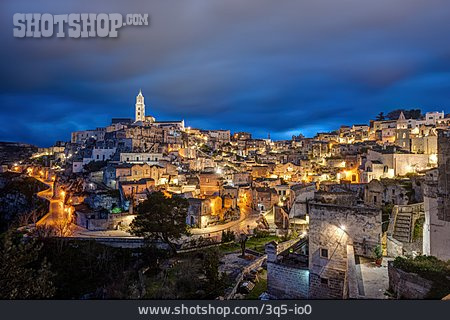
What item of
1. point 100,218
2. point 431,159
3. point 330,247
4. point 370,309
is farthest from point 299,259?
point 431,159

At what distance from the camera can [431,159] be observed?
22484 mm

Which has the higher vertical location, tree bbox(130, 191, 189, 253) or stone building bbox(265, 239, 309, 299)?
tree bbox(130, 191, 189, 253)

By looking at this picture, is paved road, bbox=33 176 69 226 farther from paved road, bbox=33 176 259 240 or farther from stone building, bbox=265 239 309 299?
stone building, bbox=265 239 309 299

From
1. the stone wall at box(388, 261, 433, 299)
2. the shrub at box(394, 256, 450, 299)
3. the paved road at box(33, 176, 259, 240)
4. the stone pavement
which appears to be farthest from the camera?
the paved road at box(33, 176, 259, 240)

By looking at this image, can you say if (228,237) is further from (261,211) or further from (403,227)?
(403,227)

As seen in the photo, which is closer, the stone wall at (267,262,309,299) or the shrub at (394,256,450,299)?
the shrub at (394,256,450,299)

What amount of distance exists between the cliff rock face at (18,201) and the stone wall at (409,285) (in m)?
29.1

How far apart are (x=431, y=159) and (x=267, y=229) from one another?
14.4 m

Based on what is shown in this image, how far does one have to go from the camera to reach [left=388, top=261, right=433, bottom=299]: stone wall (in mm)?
5586

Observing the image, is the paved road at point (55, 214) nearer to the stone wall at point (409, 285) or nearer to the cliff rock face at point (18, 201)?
the cliff rock face at point (18, 201)

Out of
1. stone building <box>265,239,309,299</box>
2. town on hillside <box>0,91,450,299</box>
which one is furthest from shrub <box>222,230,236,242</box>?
stone building <box>265,239,309,299</box>

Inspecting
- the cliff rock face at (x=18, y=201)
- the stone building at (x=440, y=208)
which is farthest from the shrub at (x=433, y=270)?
the cliff rock face at (x=18, y=201)

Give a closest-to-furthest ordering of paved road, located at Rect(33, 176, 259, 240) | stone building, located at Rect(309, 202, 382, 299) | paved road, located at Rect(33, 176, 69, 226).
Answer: stone building, located at Rect(309, 202, 382, 299) < paved road, located at Rect(33, 176, 259, 240) < paved road, located at Rect(33, 176, 69, 226)

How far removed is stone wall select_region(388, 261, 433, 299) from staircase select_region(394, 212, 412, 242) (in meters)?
4.89
